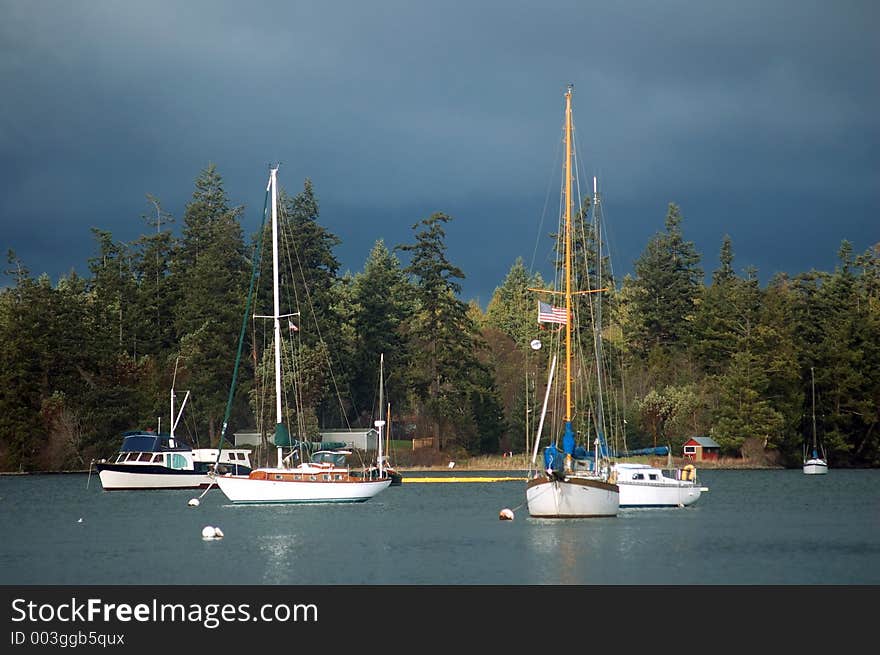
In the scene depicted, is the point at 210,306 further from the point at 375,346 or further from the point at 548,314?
the point at 548,314

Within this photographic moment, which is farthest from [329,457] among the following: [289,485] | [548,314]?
[548,314]

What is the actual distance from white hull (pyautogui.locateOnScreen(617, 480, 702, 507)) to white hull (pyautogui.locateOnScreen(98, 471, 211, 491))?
39497 millimetres

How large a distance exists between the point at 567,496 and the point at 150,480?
50.4 meters

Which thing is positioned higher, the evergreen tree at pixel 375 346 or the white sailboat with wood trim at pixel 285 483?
the evergreen tree at pixel 375 346

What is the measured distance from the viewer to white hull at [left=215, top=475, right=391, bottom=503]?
7394cm

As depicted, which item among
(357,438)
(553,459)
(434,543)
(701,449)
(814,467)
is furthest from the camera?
(357,438)

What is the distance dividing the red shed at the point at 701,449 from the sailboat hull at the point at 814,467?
1187 cm

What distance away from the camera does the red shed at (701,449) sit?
5236 inches

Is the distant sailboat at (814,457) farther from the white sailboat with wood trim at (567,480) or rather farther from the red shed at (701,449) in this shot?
the white sailboat with wood trim at (567,480)

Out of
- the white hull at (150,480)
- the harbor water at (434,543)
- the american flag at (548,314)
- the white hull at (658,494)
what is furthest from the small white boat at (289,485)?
the white hull at (150,480)

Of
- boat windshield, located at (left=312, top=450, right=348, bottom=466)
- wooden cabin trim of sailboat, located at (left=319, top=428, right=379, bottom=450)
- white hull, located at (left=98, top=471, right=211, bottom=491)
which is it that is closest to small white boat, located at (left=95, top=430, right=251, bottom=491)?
white hull, located at (left=98, top=471, right=211, bottom=491)

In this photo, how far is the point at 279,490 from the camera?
74125 mm

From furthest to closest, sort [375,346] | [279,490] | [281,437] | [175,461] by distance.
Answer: [375,346], [175,461], [279,490], [281,437]

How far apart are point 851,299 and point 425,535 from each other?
104 meters
